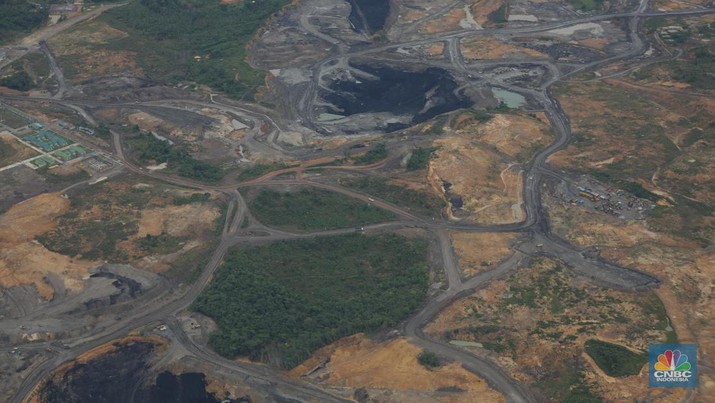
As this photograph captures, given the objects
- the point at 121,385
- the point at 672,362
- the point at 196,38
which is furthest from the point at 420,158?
the point at 196,38

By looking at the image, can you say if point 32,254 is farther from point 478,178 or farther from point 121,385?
point 478,178

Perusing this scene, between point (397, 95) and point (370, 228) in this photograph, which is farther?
point (397, 95)

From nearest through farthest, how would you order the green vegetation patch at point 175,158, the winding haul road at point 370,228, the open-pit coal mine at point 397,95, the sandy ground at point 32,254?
the winding haul road at point 370,228 < the sandy ground at point 32,254 < the green vegetation patch at point 175,158 < the open-pit coal mine at point 397,95

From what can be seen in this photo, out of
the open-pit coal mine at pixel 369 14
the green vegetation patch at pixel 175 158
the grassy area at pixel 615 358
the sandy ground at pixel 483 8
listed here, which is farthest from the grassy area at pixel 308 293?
the sandy ground at pixel 483 8

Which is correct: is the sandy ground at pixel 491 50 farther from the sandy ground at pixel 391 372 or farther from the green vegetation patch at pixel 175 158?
the sandy ground at pixel 391 372

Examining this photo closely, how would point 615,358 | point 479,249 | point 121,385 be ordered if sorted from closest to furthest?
point 615,358 → point 121,385 → point 479,249

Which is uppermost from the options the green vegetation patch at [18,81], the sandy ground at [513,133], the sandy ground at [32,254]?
the green vegetation patch at [18,81]
